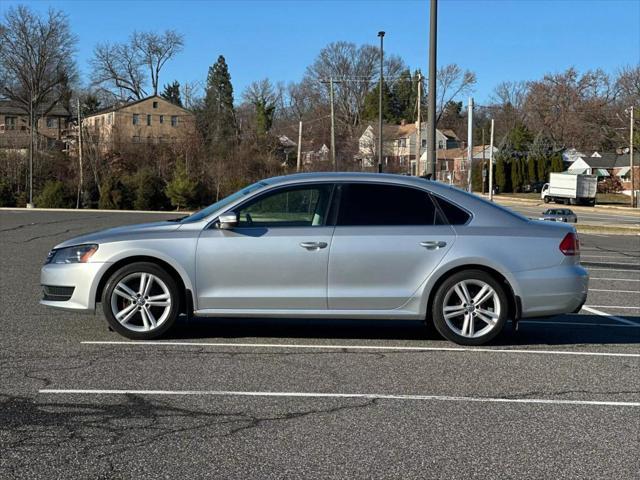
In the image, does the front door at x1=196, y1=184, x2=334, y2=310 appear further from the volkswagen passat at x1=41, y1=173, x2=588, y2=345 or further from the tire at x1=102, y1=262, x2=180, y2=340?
the tire at x1=102, y1=262, x2=180, y2=340

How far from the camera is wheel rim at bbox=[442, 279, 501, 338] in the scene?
7207 millimetres

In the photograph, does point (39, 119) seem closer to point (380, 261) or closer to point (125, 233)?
point (125, 233)

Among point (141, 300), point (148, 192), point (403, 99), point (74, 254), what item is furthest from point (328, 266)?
point (403, 99)

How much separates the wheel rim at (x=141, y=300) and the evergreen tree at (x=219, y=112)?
165 feet

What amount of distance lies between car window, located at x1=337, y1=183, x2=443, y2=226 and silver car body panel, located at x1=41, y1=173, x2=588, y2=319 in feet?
0.36

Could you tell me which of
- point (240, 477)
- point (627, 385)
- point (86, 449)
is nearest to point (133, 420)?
point (86, 449)

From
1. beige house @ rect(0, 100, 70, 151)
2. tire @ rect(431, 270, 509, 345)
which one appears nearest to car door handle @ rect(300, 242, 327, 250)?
tire @ rect(431, 270, 509, 345)

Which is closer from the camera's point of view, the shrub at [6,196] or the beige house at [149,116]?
the shrub at [6,196]

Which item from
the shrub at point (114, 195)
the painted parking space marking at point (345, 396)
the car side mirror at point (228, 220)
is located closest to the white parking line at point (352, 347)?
the car side mirror at point (228, 220)

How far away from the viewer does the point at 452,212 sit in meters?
7.37

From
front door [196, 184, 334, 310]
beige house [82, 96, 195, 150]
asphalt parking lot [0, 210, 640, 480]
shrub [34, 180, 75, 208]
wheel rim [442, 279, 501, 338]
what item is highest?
beige house [82, 96, 195, 150]

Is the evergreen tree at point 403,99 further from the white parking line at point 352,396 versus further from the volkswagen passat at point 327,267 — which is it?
the white parking line at point 352,396

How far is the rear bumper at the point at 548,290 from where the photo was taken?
7180mm

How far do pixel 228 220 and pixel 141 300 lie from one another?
1156 millimetres
